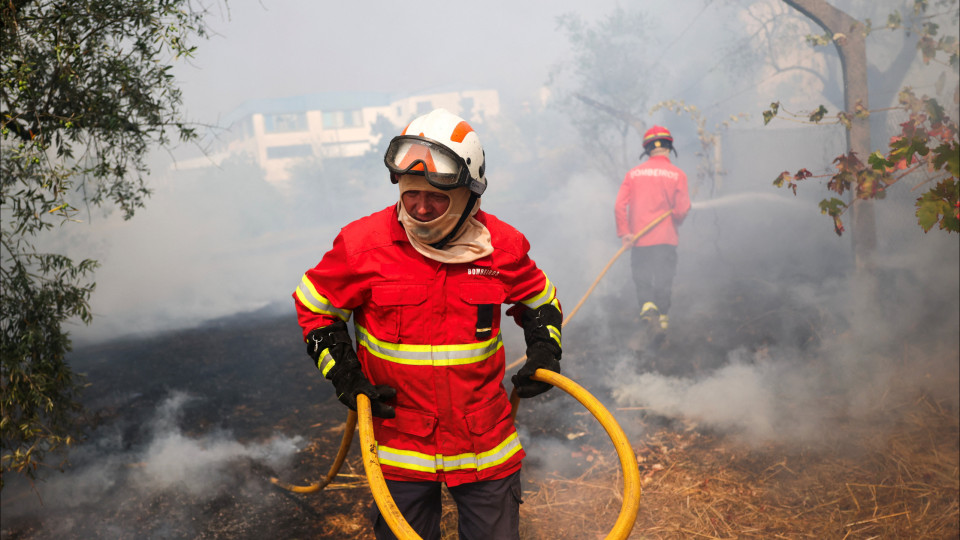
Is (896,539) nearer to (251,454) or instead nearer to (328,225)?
(251,454)

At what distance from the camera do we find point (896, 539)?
3.78 metres

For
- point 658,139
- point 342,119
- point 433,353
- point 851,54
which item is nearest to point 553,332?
point 433,353

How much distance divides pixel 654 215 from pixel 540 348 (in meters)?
4.81

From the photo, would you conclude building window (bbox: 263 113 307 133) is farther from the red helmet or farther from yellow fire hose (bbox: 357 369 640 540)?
yellow fire hose (bbox: 357 369 640 540)

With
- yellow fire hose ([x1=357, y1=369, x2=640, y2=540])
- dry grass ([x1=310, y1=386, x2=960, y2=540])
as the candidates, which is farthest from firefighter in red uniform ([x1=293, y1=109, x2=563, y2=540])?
dry grass ([x1=310, y1=386, x2=960, y2=540])

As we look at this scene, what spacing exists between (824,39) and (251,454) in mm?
6715

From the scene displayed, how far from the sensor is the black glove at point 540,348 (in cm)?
281

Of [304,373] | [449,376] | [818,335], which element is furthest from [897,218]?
[449,376]

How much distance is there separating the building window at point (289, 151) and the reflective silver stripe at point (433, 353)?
1615cm

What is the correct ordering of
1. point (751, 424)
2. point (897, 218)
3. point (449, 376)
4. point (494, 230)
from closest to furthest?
point (449, 376), point (494, 230), point (751, 424), point (897, 218)

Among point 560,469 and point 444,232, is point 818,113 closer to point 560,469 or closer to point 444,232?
point 560,469

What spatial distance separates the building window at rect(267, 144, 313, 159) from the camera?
58.1ft

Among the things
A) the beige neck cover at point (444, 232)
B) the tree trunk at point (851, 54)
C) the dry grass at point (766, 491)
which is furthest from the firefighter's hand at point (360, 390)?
the tree trunk at point (851, 54)

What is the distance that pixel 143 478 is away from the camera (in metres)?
4.88
